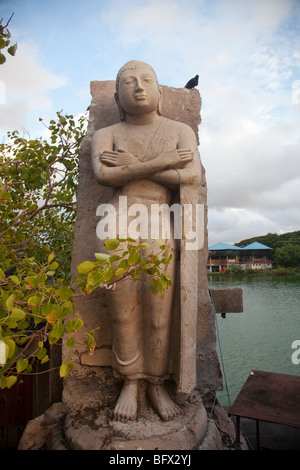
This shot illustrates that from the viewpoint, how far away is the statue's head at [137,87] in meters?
2.14

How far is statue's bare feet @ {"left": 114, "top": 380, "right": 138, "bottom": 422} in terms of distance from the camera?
1.87m

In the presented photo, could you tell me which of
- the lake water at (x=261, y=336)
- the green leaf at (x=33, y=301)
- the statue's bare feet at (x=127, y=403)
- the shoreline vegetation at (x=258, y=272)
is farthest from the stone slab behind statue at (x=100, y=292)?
the shoreline vegetation at (x=258, y=272)

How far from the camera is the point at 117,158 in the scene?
2.08m

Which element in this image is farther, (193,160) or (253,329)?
(253,329)

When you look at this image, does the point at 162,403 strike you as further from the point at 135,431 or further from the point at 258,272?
the point at 258,272

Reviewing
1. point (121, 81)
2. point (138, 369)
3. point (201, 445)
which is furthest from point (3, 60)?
point (201, 445)

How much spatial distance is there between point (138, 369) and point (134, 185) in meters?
1.26

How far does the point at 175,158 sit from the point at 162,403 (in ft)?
5.31

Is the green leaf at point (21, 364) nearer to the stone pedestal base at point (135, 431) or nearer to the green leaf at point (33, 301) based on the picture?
the green leaf at point (33, 301)

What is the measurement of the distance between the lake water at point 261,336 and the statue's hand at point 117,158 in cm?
246

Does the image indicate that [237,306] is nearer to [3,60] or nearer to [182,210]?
[182,210]

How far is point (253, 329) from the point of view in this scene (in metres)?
4.72

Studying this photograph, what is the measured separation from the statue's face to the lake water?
2704 mm

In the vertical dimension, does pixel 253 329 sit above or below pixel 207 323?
below
